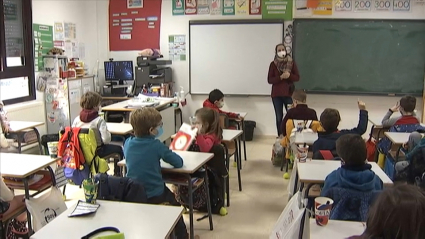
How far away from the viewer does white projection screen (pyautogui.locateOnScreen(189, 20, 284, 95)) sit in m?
6.87

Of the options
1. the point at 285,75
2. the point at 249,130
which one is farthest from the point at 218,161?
the point at 249,130

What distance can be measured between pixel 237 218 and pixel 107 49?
485 cm

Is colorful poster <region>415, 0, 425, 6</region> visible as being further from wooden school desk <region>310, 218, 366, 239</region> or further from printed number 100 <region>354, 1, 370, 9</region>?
wooden school desk <region>310, 218, 366, 239</region>

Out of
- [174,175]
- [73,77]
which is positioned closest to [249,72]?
[73,77]

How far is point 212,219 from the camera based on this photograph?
384 centimetres

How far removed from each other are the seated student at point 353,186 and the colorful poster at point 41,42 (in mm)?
4932

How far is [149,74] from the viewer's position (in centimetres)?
685

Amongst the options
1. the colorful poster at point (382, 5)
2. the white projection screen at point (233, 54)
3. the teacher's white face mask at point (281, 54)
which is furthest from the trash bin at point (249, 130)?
the colorful poster at point (382, 5)

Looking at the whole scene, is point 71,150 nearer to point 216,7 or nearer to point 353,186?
point 353,186

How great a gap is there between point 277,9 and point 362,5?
131cm

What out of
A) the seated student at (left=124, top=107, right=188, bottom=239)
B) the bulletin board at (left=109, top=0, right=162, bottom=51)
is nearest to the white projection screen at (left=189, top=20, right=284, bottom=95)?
the bulletin board at (left=109, top=0, right=162, bottom=51)

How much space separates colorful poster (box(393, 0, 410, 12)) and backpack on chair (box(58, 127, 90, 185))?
5.14 metres

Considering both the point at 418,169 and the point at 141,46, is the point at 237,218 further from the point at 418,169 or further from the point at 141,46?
the point at 141,46

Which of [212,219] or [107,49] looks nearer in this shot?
[212,219]
